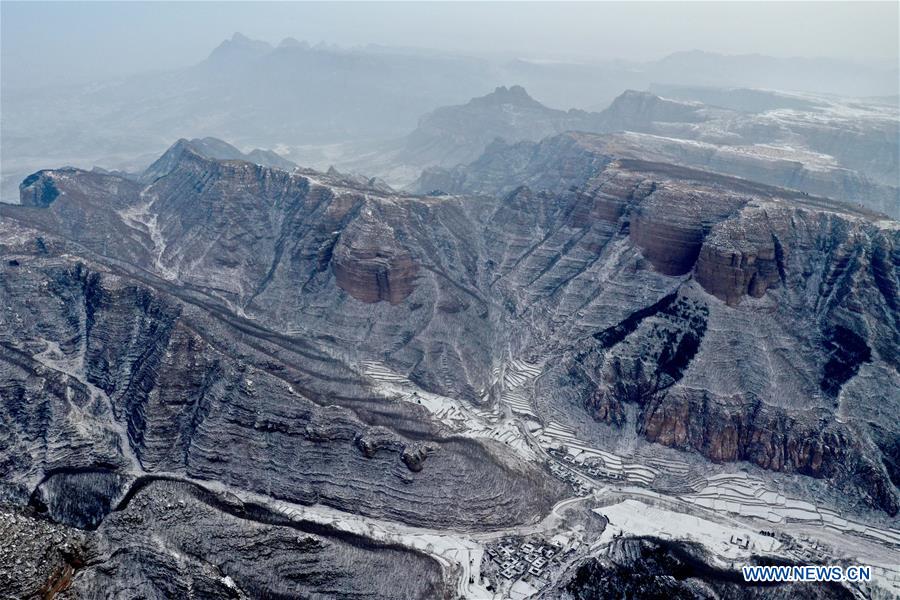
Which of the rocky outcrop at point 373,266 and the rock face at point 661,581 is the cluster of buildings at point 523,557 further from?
the rocky outcrop at point 373,266

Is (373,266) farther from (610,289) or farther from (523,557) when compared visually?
(523,557)

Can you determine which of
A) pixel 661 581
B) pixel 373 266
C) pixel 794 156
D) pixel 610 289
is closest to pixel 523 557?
pixel 661 581

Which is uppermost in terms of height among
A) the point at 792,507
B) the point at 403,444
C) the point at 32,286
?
the point at 32,286

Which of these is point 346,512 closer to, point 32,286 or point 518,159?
point 32,286

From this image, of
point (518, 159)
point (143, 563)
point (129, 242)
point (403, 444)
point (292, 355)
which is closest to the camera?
point (143, 563)

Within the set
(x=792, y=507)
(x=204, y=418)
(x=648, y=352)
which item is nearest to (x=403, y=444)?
(x=204, y=418)

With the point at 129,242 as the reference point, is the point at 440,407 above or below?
below
